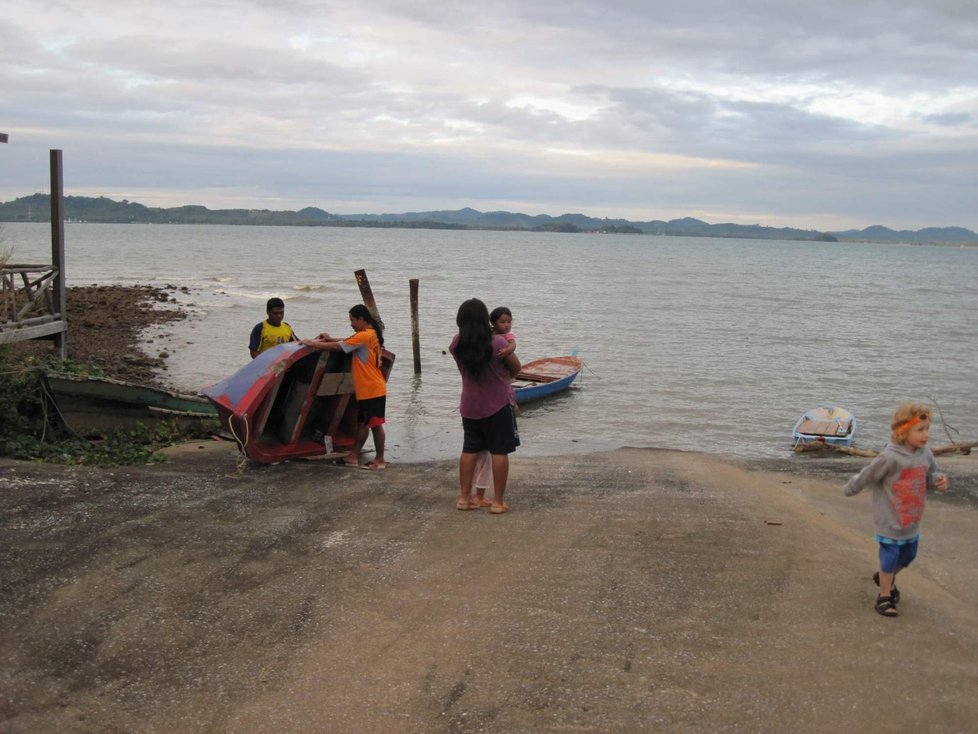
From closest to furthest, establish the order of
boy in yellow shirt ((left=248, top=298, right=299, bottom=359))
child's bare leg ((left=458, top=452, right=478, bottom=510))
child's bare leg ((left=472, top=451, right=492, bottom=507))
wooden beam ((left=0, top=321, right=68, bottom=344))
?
child's bare leg ((left=458, top=452, right=478, bottom=510))
child's bare leg ((left=472, top=451, right=492, bottom=507))
boy in yellow shirt ((left=248, top=298, right=299, bottom=359))
wooden beam ((left=0, top=321, right=68, bottom=344))

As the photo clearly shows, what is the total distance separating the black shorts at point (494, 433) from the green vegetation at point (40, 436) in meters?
3.76

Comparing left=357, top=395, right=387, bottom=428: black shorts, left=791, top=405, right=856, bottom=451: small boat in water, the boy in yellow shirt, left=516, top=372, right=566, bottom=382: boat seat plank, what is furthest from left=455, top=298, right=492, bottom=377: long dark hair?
left=516, top=372, right=566, bottom=382: boat seat plank

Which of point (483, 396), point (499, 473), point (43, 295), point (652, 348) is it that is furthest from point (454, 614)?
point (652, 348)

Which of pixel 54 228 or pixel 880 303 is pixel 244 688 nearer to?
pixel 54 228

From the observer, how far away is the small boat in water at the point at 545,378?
1780 centimetres

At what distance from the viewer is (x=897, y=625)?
5.41m

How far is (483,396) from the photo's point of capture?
7.23 meters

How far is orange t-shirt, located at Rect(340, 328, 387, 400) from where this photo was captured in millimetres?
8816

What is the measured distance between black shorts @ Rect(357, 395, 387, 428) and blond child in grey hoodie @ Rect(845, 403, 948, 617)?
5.00m

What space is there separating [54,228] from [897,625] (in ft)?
45.2

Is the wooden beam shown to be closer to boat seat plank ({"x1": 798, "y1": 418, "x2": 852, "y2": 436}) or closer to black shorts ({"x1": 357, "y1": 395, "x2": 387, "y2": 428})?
black shorts ({"x1": 357, "y1": 395, "x2": 387, "y2": 428})

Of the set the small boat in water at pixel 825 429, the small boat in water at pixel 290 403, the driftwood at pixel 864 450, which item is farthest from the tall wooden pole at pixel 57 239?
the small boat in water at pixel 825 429

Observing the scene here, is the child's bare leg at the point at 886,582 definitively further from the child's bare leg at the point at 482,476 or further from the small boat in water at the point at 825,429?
the small boat in water at the point at 825,429

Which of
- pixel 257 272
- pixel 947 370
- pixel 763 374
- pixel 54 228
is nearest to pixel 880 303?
pixel 947 370
